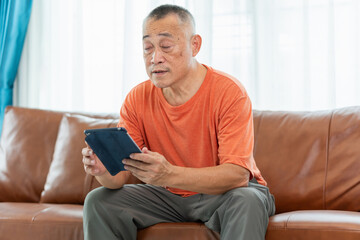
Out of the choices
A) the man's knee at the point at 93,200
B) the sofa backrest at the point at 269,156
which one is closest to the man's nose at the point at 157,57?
the man's knee at the point at 93,200

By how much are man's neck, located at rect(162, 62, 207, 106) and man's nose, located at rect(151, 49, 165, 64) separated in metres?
0.16

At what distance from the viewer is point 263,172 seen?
2.29 metres

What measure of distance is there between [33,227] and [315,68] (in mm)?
1722

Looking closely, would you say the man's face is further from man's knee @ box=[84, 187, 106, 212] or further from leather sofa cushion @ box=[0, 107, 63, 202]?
leather sofa cushion @ box=[0, 107, 63, 202]

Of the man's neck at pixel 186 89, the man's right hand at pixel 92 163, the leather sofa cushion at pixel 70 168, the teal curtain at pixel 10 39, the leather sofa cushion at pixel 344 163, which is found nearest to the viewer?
the man's right hand at pixel 92 163

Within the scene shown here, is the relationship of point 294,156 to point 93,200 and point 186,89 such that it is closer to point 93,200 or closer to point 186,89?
point 186,89

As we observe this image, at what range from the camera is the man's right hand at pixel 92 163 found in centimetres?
172

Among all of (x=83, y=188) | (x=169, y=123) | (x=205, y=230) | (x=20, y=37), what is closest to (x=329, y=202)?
(x=205, y=230)

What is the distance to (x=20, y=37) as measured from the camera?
11.0ft

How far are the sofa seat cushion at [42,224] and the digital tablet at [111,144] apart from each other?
53 cm

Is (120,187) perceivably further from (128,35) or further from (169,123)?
(128,35)

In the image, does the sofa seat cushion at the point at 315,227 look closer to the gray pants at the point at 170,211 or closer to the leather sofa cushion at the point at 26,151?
the gray pants at the point at 170,211

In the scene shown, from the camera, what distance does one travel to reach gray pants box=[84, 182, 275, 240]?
1606 mm

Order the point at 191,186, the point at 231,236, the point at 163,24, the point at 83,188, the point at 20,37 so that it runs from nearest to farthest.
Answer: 1. the point at 231,236
2. the point at 191,186
3. the point at 163,24
4. the point at 83,188
5. the point at 20,37
